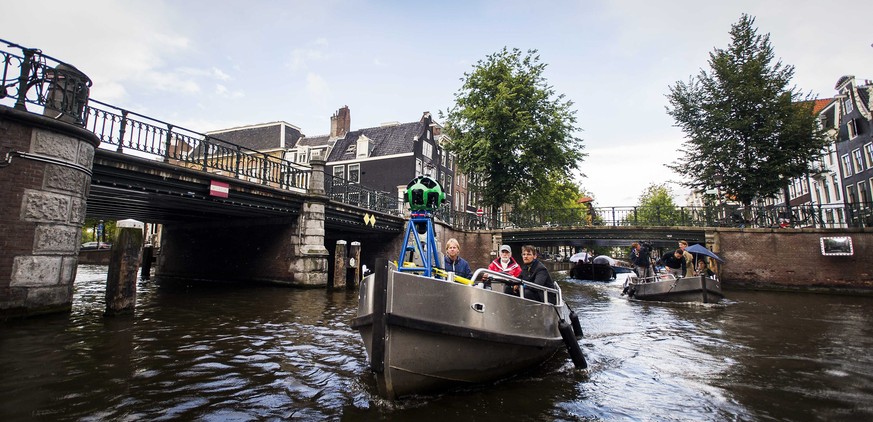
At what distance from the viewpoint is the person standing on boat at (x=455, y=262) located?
251 inches

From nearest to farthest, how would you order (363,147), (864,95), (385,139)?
(864,95)
(363,147)
(385,139)

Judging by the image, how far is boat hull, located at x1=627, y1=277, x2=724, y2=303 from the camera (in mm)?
14250

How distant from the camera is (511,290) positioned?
5.58 m

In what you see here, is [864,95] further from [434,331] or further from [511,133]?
[434,331]

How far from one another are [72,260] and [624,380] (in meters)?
10.2

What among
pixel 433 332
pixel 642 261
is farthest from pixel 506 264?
pixel 642 261

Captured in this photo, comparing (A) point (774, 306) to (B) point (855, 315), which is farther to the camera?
(A) point (774, 306)

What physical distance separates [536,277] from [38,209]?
9.06 meters

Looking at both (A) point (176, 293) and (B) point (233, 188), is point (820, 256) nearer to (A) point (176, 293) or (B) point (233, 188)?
(B) point (233, 188)

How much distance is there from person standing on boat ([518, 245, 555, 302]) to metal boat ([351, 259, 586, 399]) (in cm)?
81

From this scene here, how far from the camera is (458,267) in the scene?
6.48 metres

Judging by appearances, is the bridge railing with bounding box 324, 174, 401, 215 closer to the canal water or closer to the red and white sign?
the red and white sign

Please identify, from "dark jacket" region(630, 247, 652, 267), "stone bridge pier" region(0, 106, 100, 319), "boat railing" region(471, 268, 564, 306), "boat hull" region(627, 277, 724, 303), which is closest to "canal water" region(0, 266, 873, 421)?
"stone bridge pier" region(0, 106, 100, 319)

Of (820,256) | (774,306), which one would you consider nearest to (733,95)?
(820,256)
